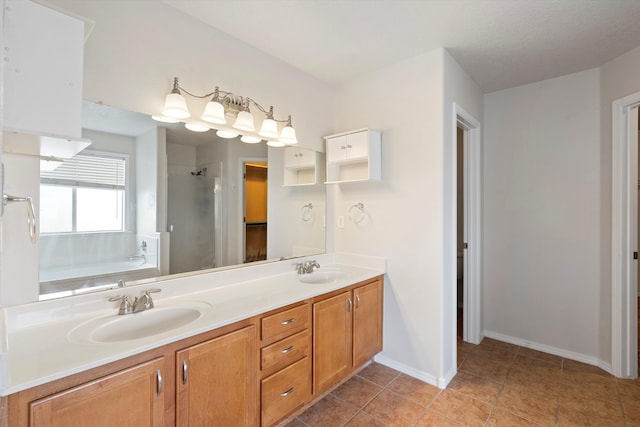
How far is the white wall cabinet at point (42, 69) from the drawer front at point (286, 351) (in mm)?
1333

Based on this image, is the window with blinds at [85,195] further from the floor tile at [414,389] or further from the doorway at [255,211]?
the floor tile at [414,389]

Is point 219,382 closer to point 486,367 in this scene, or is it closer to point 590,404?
point 486,367

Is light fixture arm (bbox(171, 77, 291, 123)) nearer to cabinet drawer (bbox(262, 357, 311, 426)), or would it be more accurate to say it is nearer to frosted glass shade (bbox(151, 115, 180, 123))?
frosted glass shade (bbox(151, 115, 180, 123))

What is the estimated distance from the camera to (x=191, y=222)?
6.34 ft

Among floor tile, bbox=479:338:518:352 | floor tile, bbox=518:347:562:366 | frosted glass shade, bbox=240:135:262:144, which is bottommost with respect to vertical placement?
floor tile, bbox=518:347:562:366

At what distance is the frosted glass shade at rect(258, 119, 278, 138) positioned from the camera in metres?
2.19

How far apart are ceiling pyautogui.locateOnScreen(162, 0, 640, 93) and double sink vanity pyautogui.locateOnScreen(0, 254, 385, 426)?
1.66 meters

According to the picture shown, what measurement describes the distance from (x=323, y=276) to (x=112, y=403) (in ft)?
5.37

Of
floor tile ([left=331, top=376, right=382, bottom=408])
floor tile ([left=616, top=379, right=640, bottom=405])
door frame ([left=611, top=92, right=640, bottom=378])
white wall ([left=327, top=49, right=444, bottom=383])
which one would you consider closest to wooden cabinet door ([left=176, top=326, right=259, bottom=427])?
floor tile ([left=331, top=376, right=382, bottom=408])

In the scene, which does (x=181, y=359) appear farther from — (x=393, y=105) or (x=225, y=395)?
(x=393, y=105)

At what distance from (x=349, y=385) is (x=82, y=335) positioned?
178 centimetres

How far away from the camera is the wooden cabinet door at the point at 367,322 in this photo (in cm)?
224

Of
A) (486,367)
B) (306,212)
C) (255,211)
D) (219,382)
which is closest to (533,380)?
(486,367)

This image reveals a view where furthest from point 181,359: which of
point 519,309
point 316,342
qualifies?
point 519,309
